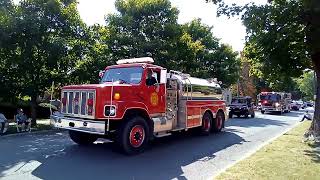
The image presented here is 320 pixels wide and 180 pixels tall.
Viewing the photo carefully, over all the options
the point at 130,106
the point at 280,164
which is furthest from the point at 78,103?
the point at 280,164

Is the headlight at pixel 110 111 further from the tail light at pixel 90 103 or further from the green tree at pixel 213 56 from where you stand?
the green tree at pixel 213 56

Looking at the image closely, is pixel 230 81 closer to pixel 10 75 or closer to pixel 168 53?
pixel 168 53

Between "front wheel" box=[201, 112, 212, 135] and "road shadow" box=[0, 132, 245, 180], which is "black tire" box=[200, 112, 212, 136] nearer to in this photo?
"front wheel" box=[201, 112, 212, 135]

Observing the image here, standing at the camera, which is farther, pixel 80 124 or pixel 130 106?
pixel 130 106

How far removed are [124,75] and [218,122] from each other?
682 cm

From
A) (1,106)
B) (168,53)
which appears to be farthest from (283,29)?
(1,106)

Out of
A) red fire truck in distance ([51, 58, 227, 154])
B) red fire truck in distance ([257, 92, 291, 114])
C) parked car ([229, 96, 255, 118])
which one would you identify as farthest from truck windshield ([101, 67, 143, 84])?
red fire truck in distance ([257, 92, 291, 114])

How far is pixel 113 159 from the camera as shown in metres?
10.6

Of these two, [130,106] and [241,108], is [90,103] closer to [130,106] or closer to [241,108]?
[130,106]

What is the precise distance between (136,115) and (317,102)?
8.02m

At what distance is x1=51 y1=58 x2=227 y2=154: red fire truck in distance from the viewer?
10961 millimetres

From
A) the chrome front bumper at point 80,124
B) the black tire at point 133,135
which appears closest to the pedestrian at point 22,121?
the chrome front bumper at point 80,124

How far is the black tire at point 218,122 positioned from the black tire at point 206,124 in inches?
23.9

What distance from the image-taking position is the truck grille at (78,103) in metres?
11.1
